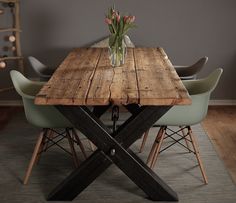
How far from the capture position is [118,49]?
3031 mm

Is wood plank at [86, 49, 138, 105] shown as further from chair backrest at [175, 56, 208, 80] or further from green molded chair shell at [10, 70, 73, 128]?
chair backrest at [175, 56, 208, 80]

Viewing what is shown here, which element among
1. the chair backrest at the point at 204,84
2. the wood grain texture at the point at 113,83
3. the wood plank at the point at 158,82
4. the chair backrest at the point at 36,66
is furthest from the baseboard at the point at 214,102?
the chair backrest at the point at 204,84

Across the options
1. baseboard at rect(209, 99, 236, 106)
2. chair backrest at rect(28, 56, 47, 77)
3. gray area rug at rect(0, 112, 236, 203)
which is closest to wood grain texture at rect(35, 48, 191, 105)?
chair backrest at rect(28, 56, 47, 77)

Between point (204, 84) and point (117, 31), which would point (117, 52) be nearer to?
point (117, 31)

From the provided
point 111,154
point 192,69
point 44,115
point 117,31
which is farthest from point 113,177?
point 192,69

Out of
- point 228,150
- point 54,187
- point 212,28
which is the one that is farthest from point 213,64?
point 54,187

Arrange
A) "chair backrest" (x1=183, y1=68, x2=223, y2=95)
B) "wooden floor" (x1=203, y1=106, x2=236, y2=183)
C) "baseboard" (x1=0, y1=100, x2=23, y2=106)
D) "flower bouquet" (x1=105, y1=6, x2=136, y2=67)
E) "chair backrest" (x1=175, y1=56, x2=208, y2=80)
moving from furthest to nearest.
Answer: "baseboard" (x1=0, y1=100, x2=23, y2=106), "chair backrest" (x1=175, y1=56, x2=208, y2=80), "wooden floor" (x1=203, y1=106, x2=236, y2=183), "flower bouquet" (x1=105, y1=6, x2=136, y2=67), "chair backrest" (x1=183, y1=68, x2=223, y2=95)

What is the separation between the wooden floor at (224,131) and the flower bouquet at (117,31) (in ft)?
4.13

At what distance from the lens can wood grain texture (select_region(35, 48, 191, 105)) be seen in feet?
7.07

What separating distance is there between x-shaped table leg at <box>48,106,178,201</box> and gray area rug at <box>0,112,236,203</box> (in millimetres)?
110

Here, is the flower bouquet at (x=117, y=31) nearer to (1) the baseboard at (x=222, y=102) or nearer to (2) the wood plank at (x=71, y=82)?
(2) the wood plank at (x=71, y=82)

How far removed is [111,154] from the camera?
2.41 m

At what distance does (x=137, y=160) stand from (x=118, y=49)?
3.16 ft

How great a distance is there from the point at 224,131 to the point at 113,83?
188cm
